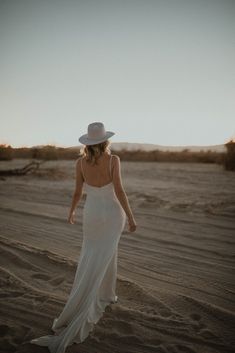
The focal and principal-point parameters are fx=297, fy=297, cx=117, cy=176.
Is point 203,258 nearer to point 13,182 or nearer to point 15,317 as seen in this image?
point 15,317

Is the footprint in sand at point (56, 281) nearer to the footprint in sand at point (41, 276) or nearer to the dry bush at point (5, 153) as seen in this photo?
the footprint in sand at point (41, 276)

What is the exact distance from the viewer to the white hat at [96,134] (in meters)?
3.26

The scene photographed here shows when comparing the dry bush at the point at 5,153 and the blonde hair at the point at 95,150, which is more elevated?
the dry bush at the point at 5,153

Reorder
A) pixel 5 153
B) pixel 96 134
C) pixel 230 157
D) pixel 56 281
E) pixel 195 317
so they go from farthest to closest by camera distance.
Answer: pixel 5 153 < pixel 230 157 < pixel 56 281 < pixel 195 317 < pixel 96 134

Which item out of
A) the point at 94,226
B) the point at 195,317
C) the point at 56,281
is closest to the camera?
the point at 94,226

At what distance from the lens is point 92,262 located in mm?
3344

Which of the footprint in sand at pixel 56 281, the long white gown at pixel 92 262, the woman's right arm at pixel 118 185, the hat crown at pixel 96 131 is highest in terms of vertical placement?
the hat crown at pixel 96 131

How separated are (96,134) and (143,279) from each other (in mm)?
2508

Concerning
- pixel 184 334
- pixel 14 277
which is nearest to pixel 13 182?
pixel 14 277

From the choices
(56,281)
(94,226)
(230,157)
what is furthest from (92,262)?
(230,157)

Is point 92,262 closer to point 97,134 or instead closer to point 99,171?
point 99,171

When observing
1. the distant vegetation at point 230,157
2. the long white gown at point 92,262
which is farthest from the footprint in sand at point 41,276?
the distant vegetation at point 230,157

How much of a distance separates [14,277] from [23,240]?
183cm

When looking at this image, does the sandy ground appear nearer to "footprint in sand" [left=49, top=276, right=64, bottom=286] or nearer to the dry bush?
"footprint in sand" [left=49, top=276, right=64, bottom=286]
